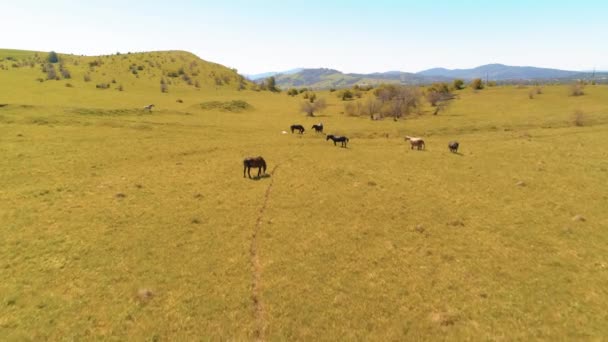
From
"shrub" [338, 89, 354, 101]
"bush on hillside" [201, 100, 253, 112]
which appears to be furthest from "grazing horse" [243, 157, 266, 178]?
"shrub" [338, 89, 354, 101]

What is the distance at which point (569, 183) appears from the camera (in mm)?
28656


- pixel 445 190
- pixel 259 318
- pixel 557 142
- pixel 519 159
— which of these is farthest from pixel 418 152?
pixel 259 318

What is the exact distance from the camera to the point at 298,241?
60.9 ft

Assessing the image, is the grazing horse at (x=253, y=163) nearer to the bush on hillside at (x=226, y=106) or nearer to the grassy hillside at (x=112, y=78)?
the bush on hillside at (x=226, y=106)

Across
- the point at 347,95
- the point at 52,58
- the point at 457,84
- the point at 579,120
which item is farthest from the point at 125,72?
the point at 579,120

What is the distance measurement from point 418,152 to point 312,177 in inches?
650

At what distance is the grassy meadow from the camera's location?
1262 cm

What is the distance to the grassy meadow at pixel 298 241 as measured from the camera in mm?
12625

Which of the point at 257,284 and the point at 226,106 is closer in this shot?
the point at 257,284

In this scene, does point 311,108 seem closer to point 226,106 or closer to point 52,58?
point 226,106

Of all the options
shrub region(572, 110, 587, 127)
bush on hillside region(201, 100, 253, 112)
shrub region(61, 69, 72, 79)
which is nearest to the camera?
shrub region(572, 110, 587, 127)

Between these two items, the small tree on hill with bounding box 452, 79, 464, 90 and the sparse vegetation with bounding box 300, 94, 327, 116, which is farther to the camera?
the small tree on hill with bounding box 452, 79, 464, 90

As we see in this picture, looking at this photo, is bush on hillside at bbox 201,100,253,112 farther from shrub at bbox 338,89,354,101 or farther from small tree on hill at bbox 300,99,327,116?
shrub at bbox 338,89,354,101

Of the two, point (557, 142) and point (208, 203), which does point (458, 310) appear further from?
point (557, 142)
